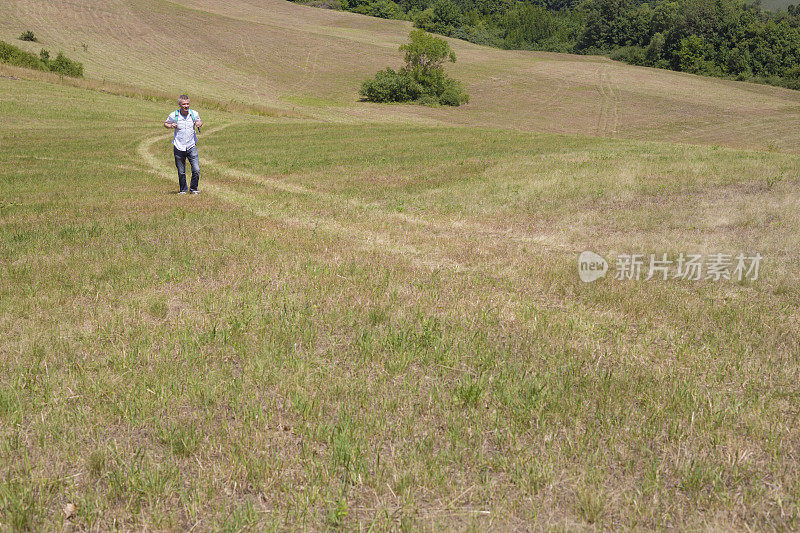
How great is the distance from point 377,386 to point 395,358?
69 cm

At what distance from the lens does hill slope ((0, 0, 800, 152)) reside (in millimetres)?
65938

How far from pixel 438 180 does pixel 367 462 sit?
18688 millimetres

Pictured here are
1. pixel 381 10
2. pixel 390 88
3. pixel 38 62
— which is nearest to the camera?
pixel 38 62

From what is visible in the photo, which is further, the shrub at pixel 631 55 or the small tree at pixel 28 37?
the shrub at pixel 631 55

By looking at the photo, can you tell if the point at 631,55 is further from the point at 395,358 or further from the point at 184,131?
the point at 395,358

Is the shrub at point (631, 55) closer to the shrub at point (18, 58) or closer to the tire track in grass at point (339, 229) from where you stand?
the shrub at point (18, 58)

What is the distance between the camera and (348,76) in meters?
89.1

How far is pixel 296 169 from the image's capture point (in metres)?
25.4

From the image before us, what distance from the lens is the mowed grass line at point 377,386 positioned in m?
4.01

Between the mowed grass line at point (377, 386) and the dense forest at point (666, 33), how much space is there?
113 metres

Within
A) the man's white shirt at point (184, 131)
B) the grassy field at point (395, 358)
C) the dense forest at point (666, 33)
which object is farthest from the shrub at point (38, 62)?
the dense forest at point (666, 33)

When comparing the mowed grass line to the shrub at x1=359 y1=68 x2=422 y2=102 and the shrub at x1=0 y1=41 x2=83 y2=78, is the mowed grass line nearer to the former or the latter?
the shrub at x1=0 y1=41 x2=83 y2=78

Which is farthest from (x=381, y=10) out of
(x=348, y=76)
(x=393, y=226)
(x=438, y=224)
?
(x=393, y=226)

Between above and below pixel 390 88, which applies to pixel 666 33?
above
